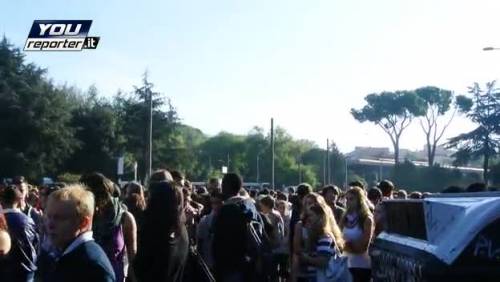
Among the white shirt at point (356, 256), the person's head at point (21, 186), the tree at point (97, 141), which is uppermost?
the tree at point (97, 141)

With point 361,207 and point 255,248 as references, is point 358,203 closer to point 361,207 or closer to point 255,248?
point 361,207

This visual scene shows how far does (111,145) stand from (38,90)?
7.34 meters

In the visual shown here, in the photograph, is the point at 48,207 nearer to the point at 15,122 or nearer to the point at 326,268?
the point at 326,268

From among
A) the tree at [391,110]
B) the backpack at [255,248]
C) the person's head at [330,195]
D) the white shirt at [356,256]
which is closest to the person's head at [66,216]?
the backpack at [255,248]

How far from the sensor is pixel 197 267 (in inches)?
384

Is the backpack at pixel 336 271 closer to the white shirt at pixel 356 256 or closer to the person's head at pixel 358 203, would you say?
the white shirt at pixel 356 256

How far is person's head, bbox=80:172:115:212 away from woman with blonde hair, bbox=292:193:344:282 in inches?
93.6

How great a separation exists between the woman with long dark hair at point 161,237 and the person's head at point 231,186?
3.76 feet

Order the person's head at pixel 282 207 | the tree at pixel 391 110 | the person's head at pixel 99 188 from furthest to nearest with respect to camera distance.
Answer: the tree at pixel 391 110 < the person's head at pixel 282 207 < the person's head at pixel 99 188

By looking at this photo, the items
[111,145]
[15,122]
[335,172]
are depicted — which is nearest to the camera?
[15,122]

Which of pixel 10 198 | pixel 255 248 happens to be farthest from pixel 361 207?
pixel 10 198

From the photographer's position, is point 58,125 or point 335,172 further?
point 335,172

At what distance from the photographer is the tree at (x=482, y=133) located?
82.2 meters

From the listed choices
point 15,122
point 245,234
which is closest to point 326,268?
point 245,234
